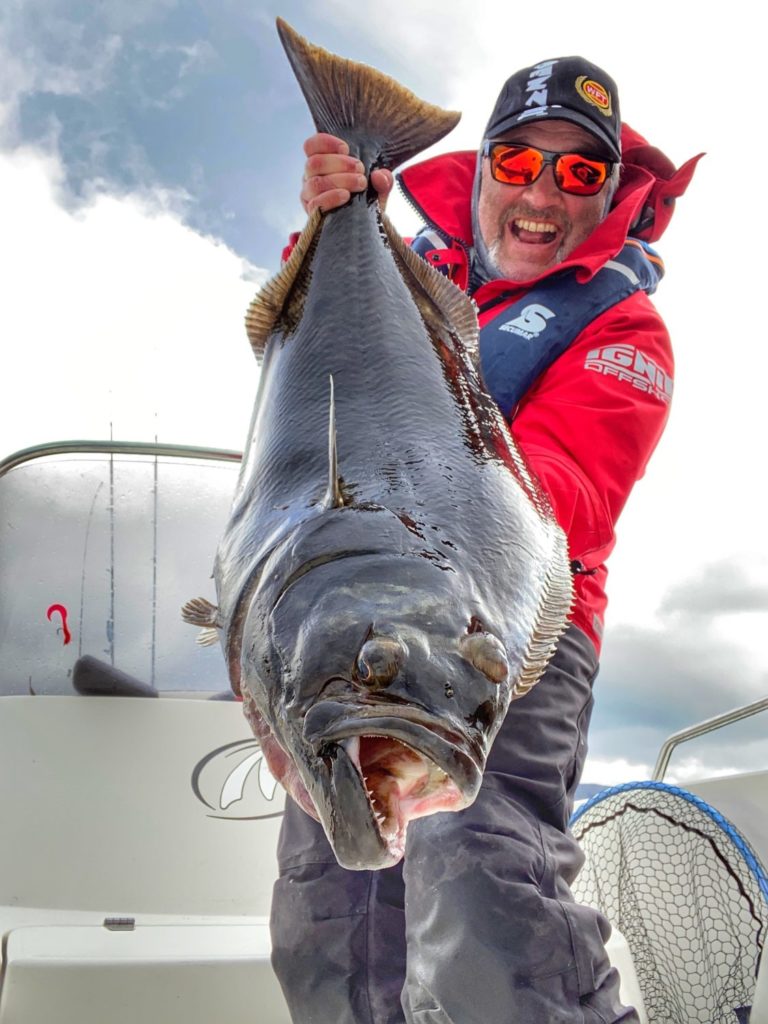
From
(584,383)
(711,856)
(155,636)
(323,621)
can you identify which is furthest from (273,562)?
(711,856)

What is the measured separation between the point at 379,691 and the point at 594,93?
9.32 ft

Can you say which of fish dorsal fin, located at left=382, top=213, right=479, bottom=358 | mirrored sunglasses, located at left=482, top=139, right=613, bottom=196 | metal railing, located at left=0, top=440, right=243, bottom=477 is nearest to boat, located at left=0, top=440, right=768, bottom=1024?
metal railing, located at left=0, top=440, right=243, bottom=477

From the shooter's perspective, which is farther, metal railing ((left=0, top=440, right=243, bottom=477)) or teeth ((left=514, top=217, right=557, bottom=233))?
metal railing ((left=0, top=440, right=243, bottom=477))

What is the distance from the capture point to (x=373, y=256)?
82.9 inches

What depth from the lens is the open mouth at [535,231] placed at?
10.7ft

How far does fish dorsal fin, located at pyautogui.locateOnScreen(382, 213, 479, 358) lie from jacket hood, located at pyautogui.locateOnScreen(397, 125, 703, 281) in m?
1.14

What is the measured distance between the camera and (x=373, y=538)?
4.70 ft

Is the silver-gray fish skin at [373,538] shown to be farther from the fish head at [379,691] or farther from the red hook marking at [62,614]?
the red hook marking at [62,614]

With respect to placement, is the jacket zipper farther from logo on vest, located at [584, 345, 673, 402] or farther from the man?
logo on vest, located at [584, 345, 673, 402]

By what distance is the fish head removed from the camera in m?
1.17

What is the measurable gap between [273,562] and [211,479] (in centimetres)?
235

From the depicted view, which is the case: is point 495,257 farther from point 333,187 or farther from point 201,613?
point 201,613

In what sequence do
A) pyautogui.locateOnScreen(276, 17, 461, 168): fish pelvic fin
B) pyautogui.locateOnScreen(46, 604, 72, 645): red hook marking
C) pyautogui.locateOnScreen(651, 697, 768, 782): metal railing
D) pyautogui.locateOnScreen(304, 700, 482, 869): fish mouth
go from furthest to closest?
pyautogui.locateOnScreen(651, 697, 768, 782): metal railing, pyautogui.locateOnScreen(46, 604, 72, 645): red hook marking, pyautogui.locateOnScreen(276, 17, 461, 168): fish pelvic fin, pyautogui.locateOnScreen(304, 700, 482, 869): fish mouth

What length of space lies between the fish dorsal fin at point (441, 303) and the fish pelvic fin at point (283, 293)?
199 millimetres
